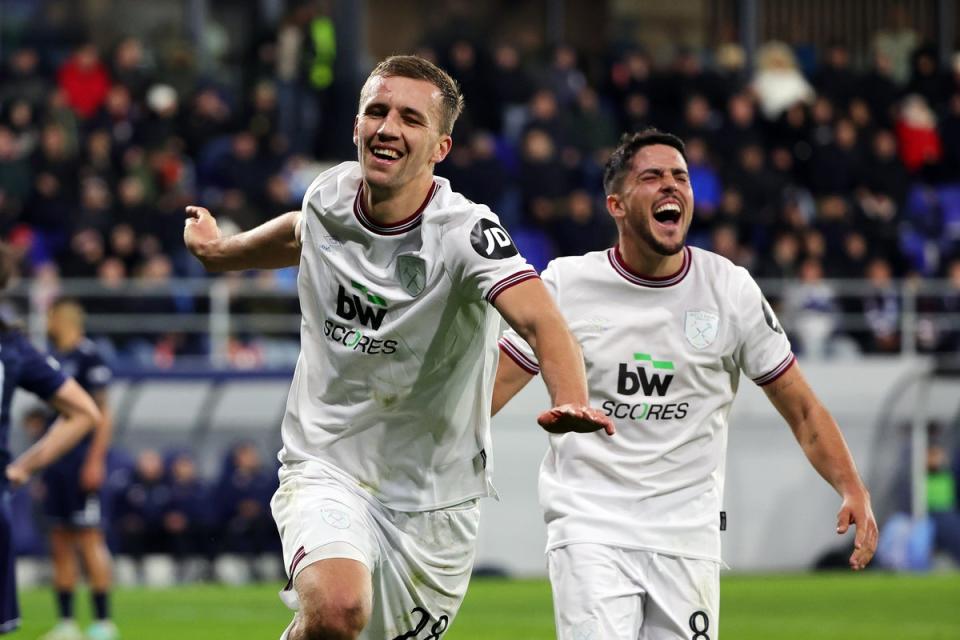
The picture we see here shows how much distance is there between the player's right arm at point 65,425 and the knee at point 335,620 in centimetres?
360

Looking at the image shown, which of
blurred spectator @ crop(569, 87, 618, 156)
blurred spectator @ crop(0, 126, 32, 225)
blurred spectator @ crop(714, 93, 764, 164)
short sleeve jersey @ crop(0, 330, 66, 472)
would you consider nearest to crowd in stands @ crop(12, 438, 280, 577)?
blurred spectator @ crop(0, 126, 32, 225)

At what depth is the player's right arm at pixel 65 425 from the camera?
892 cm

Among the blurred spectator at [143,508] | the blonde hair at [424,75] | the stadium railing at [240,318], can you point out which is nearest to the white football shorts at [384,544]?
the blonde hair at [424,75]

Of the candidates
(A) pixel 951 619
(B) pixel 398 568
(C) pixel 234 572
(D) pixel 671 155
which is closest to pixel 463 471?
(B) pixel 398 568

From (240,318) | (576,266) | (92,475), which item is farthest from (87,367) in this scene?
(576,266)

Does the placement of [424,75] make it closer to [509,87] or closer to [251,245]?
[251,245]

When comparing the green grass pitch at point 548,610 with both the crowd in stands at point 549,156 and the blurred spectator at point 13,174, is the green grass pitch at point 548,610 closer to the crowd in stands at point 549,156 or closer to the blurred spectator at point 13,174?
the crowd in stands at point 549,156

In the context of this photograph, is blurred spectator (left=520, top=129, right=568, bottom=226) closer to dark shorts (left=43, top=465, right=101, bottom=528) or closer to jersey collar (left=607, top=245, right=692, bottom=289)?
dark shorts (left=43, top=465, right=101, bottom=528)

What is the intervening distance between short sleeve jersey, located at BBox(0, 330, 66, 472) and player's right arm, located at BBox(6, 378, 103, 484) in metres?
0.09

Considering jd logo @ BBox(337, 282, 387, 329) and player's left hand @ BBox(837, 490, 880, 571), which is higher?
jd logo @ BBox(337, 282, 387, 329)

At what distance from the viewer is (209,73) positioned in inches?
945

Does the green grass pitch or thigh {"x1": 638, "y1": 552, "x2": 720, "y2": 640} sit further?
the green grass pitch

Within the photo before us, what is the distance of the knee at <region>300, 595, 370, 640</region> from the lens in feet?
18.1

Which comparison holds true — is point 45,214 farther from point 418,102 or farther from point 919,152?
point 418,102
